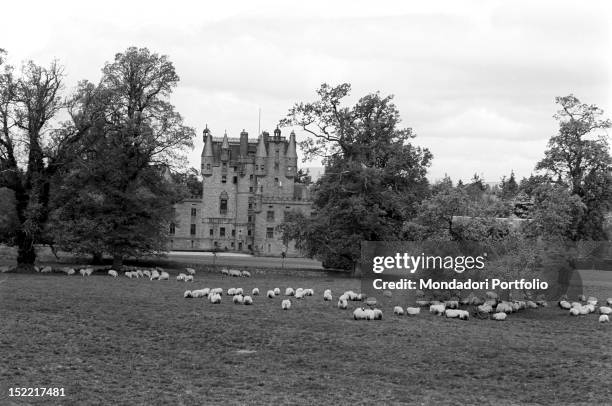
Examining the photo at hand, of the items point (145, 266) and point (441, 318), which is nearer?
point (441, 318)

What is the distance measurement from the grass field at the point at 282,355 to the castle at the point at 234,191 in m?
74.1

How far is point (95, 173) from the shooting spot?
52.1 metres

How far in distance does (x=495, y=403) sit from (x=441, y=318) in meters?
14.5

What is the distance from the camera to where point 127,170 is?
5375cm

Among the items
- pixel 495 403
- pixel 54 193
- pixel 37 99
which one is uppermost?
pixel 37 99

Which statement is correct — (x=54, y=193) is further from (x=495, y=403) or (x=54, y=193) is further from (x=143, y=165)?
(x=495, y=403)

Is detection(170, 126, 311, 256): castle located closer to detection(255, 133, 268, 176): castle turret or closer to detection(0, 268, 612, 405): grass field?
detection(255, 133, 268, 176): castle turret

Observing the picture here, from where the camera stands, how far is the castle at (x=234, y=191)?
10781cm

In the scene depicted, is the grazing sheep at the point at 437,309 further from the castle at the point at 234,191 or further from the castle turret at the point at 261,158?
the castle turret at the point at 261,158

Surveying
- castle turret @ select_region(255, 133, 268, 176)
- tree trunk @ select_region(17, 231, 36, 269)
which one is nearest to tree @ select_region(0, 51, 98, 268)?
tree trunk @ select_region(17, 231, 36, 269)

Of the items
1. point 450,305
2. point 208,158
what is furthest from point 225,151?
point 450,305

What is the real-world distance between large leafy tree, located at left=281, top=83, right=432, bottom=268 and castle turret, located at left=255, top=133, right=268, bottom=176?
1852 inches

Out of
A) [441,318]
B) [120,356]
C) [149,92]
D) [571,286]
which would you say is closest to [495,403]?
[120,356]

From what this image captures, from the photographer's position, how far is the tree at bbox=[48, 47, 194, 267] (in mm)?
50812
